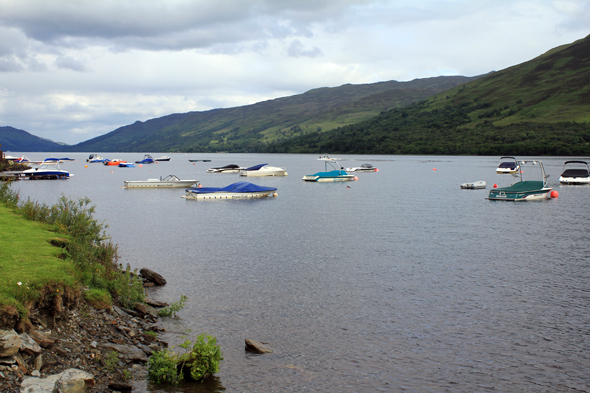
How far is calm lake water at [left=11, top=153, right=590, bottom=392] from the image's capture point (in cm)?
1352

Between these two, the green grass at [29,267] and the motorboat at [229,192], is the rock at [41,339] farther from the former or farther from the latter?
the motorboat at [229,192]

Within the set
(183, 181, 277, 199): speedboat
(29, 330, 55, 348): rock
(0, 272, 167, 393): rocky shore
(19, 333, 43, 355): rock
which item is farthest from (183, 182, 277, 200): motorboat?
(19, 333, 43, 355): rock

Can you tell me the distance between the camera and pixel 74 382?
10727mm

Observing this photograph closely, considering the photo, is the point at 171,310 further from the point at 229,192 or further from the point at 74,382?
the point at 229,192

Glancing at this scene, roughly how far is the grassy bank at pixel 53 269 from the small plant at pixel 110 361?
194 cm

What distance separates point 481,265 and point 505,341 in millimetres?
11410

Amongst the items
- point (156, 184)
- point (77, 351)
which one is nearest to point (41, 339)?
point (77, 351)

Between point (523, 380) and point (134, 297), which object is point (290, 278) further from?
point (523, 380)

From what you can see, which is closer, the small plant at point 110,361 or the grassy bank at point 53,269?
the small plant at point 110,361

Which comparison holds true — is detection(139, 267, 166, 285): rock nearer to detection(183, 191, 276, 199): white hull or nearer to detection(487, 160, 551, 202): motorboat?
detection(183, 191, 276, 199): white hull

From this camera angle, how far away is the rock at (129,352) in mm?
13391

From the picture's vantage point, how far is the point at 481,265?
2653 centimetres

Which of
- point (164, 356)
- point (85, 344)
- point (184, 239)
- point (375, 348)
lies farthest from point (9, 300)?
point (184, 239)

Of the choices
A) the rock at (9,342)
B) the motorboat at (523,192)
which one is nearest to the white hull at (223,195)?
the motorboat at (523,192)
